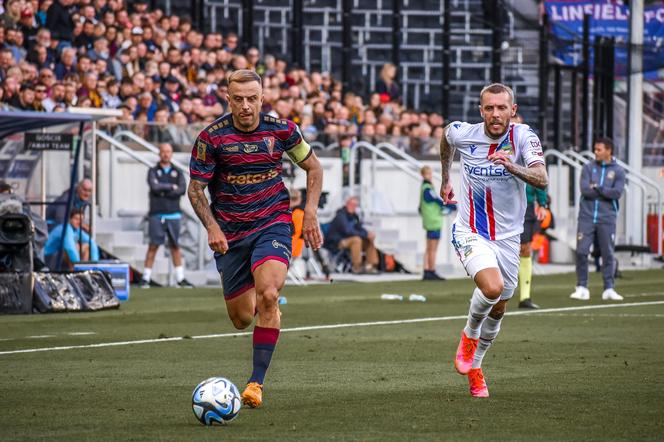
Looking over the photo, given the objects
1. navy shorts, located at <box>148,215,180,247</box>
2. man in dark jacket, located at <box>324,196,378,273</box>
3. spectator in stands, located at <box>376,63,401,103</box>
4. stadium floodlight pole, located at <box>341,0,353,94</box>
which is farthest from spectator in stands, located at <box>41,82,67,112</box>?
stadium floodlight pole, located at <box>341,0,353,94</box>

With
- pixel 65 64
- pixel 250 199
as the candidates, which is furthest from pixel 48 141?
pixel 250 199

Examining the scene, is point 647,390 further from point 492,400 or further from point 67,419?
point 67,419

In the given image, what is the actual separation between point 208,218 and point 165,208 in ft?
48.6

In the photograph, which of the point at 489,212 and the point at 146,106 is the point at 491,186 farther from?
the point at 146,106

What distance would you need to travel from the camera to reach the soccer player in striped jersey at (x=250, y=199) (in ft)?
32.2

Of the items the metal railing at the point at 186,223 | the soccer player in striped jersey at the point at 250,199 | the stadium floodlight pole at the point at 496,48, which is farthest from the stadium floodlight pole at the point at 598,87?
the soccer player in striped jersey at the point at 250,199

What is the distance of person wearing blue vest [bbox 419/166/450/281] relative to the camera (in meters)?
27.1

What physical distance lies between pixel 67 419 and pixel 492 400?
2.83 metres

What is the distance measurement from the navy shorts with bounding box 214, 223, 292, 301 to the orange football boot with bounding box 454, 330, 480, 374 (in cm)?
143

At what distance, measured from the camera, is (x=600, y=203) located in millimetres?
20906

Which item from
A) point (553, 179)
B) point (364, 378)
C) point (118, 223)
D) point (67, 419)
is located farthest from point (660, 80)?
point (67, 419)

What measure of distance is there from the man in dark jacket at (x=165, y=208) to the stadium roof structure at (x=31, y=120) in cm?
262

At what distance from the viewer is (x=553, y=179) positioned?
33719mm

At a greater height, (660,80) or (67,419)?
(660,80)
